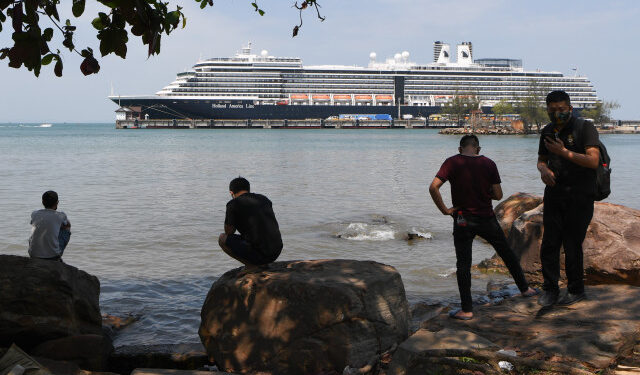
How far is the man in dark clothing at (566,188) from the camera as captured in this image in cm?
464

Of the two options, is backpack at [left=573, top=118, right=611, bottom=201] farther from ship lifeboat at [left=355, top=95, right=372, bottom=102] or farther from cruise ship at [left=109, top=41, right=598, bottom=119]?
ship lifeboat at [left=355, top=95, right=372, bottom=102]

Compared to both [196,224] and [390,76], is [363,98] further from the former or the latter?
[196,224]

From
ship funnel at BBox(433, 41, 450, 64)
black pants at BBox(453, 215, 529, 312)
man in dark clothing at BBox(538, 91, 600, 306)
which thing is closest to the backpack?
man in dark clothing at BBox(538, 91, 600, 306)

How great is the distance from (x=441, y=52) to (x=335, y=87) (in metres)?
27.3

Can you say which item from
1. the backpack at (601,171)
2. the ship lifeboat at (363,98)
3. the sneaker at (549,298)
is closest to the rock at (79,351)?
the sneaker at (549,298)

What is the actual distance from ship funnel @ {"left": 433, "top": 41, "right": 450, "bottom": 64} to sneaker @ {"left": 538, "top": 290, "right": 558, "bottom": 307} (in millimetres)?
122075

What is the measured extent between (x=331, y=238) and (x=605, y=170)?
727cm

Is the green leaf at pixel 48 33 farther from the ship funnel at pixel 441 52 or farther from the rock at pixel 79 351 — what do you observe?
the ship funnel at pixel 441 52

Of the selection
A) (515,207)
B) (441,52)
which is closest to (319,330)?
(515,207)

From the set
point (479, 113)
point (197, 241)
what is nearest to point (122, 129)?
point (479, 113)

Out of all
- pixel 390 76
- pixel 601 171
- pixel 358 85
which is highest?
pixel 390 76

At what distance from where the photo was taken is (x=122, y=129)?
11969 centimetres

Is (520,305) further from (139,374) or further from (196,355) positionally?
(139,374)

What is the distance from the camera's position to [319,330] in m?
4.32
